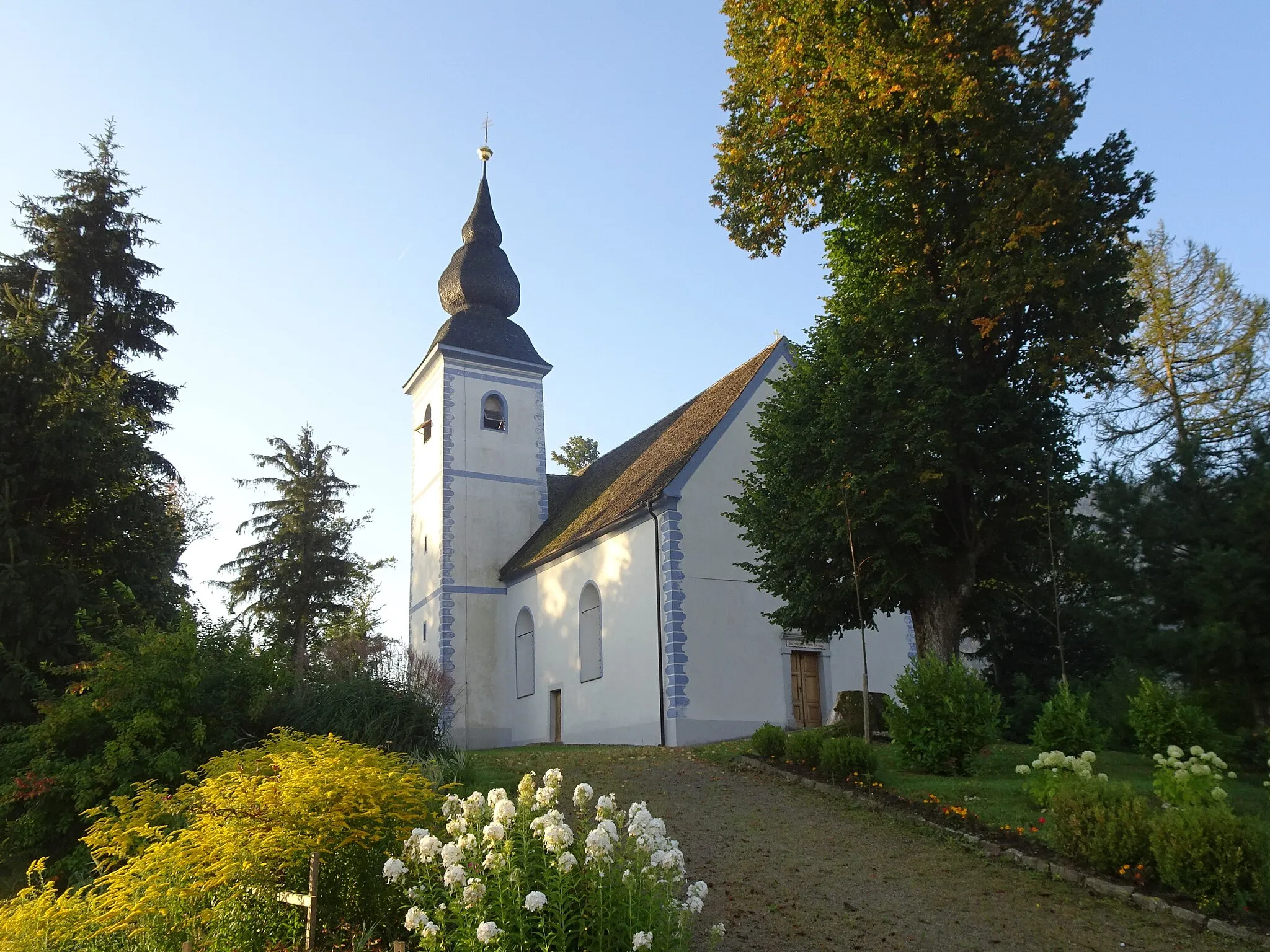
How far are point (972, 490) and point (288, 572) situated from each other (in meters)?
25.8

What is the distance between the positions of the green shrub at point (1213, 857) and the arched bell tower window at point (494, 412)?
78.3 ft

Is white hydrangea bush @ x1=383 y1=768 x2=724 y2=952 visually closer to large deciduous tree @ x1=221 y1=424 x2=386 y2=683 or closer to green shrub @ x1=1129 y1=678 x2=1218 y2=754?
green shrub @ x1=1129 y1=678 x2=1218 y2=754

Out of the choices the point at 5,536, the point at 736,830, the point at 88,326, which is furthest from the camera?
the point at 88,326

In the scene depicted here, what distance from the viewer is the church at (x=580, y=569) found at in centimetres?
2111

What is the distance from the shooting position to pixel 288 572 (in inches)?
1385

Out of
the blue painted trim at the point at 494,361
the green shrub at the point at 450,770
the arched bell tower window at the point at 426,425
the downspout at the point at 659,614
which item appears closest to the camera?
the green shrub at the point at 450,770

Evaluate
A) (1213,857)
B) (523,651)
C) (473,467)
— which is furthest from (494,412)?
(1213,857)

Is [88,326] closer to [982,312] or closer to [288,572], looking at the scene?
A: [288,572]

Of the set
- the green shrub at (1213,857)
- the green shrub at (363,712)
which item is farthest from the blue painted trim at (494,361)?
the green shrub at (1213,857)

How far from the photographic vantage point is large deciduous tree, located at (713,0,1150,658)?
15.2 m

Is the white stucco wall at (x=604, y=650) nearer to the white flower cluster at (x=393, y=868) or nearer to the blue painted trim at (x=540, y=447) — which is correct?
the blue painted trim at (x=540, y=447)

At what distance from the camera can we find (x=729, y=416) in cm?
2277

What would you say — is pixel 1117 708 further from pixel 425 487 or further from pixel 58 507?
pixel 425 487

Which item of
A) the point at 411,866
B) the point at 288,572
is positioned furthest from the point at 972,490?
the point at 288,572
